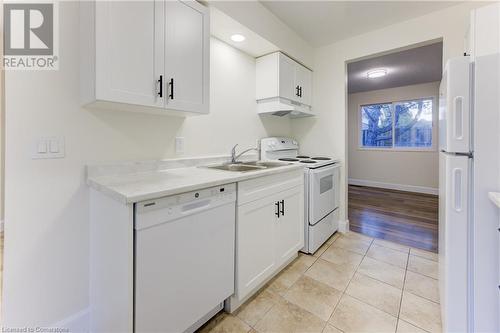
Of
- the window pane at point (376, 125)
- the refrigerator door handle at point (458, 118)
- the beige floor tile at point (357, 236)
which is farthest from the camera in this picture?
the window pane at point (376, 125)

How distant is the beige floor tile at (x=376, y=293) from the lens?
162 cm

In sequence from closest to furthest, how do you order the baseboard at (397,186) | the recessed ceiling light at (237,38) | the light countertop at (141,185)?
the light countertop at (141,185) < the recessed ceiling light at (237,38) < the baseboard at (397,186)

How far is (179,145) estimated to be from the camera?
188cm

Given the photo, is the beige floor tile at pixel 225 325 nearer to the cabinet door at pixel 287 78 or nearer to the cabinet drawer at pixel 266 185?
the cabinet drawer at pixel 266 185

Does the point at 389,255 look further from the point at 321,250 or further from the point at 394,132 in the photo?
the point at 394,132

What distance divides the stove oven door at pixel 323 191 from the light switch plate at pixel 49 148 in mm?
1968

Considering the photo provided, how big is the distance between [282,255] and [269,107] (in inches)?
62.1

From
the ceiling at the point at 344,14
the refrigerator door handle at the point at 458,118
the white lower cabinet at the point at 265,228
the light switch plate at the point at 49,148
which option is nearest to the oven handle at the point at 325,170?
the white lower cabinet at the point at 265,228

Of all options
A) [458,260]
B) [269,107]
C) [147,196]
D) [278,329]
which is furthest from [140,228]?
[269,107]

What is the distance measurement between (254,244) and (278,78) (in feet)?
5.83

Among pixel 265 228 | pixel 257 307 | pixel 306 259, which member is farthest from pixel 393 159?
pixel 257 307

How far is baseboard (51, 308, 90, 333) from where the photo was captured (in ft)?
4.27

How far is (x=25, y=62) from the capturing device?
3.90 ft

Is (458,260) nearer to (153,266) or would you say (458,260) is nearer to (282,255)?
(282,255)
